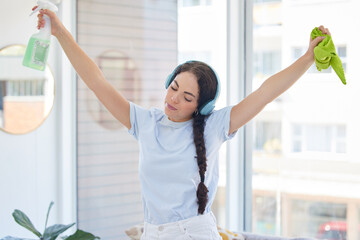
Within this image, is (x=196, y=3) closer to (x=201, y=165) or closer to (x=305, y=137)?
(x=305, y=137)

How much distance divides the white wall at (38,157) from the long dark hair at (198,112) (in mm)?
1462

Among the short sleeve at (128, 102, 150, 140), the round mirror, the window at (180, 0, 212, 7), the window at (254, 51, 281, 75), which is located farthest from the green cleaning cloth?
the round mirror

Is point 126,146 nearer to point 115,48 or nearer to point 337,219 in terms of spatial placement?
point 115,48

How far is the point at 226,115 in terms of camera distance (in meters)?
1.59

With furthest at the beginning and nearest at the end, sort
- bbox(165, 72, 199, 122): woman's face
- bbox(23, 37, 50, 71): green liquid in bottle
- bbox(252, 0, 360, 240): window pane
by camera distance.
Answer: bbox(252, 0, 360, 240): window pane, bbox(23, 37, 50, 71): green liquid in bottle, bbox(165, 72, 199, 122): woman's face

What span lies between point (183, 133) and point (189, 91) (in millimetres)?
136

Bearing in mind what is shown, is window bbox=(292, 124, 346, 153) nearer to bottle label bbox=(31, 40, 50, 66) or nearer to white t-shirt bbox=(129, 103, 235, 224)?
white t-shirt bbox=(129, 103, 235, 224)

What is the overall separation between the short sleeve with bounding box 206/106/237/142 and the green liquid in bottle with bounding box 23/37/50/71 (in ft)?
2.00

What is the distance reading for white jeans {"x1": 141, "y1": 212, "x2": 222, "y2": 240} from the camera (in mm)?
1506

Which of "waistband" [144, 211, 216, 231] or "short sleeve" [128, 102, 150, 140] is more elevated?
"short sleeve" [128, 102, 150, 140]

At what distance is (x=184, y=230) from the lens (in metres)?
1.51

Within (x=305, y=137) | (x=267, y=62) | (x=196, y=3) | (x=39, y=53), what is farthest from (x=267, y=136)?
(x=39, y=53)

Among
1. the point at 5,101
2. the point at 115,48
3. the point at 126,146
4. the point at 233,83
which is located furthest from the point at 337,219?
the point at 5,101

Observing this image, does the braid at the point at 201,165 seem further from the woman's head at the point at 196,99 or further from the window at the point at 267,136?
the window at the point at 267,136
